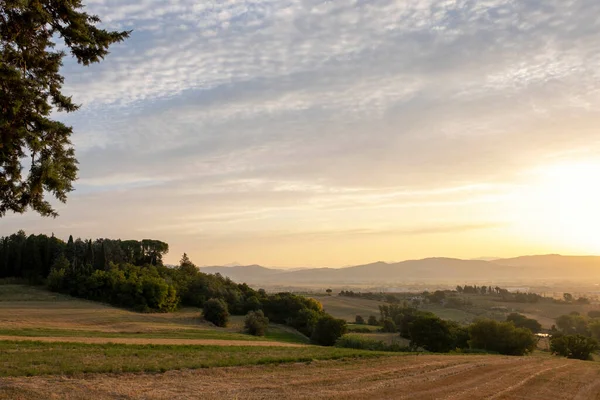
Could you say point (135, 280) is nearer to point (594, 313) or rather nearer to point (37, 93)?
point (37, 93)

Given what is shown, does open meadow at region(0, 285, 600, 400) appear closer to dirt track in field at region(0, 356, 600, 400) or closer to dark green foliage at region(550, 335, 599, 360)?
dirt track in field at region(0, 356, 600, 400)

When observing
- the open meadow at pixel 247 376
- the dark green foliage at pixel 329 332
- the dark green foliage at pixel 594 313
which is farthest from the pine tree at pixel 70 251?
the dark green foliage at pixel 594 313

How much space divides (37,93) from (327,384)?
47.9ft

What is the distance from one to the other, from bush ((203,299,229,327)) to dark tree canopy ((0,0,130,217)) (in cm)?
5730

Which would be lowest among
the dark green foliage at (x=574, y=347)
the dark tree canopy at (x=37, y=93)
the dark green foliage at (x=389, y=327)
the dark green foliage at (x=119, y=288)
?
the dark green foliage at (x=389, y=327)

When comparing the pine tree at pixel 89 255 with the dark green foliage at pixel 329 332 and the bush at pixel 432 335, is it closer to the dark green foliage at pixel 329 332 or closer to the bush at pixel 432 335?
the dark green foliage at pixel 329 332

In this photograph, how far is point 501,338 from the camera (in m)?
56.5

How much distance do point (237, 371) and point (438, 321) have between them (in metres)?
38.8

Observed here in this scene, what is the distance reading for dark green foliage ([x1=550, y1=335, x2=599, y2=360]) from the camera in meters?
55.6

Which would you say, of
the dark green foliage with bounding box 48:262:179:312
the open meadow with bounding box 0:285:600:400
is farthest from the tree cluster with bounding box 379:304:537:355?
the dark green foliage with bounding box 48:262:179:312

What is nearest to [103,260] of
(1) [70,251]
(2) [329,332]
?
(1) [70,251]

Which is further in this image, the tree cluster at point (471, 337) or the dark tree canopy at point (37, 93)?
the tree cluster at point (471, 337)

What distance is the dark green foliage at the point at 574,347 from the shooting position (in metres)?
55.6

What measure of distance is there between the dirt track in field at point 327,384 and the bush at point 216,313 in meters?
46.2
